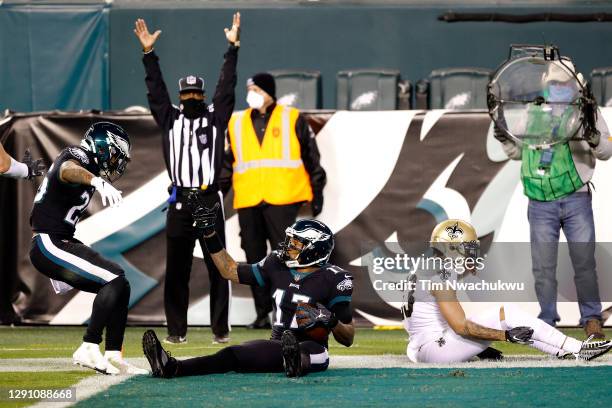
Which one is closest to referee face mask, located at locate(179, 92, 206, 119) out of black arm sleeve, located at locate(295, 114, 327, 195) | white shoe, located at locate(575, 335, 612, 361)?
black arm sleeve, located at locate(295, 114, 327, 195)

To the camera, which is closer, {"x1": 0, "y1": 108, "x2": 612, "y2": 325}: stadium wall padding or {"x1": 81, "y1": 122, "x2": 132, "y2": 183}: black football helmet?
{"x1": 81, "y1": 122, "x2": 132, "y2": 183}: black football helmet

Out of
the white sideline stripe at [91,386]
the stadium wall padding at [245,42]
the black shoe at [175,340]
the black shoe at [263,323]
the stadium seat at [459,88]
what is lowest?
the black shoe at [263,323]

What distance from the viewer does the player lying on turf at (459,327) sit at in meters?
7.13

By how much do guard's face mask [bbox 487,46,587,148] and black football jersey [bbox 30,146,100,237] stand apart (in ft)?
7.95

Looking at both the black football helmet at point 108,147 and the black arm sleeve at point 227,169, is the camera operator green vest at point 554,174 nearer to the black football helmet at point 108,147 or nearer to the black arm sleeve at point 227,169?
the black arm sleeve at point 227,169

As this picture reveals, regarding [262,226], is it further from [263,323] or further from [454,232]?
[454,232]

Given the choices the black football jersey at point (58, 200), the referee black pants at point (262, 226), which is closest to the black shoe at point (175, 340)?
the referee black pants at point (262, 226)

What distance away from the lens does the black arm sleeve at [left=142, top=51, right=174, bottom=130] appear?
31.1 ft

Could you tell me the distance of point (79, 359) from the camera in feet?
22.3

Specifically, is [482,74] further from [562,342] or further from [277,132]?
[562,342]

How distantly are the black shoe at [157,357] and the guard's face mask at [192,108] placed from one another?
10.7 ft

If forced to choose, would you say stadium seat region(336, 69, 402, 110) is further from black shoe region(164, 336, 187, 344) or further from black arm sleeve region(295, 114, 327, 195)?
black shoe region(164, 336, 187, 344)

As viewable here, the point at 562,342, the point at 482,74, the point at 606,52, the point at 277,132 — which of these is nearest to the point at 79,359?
the point at 562,342

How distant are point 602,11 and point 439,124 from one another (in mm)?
3387
